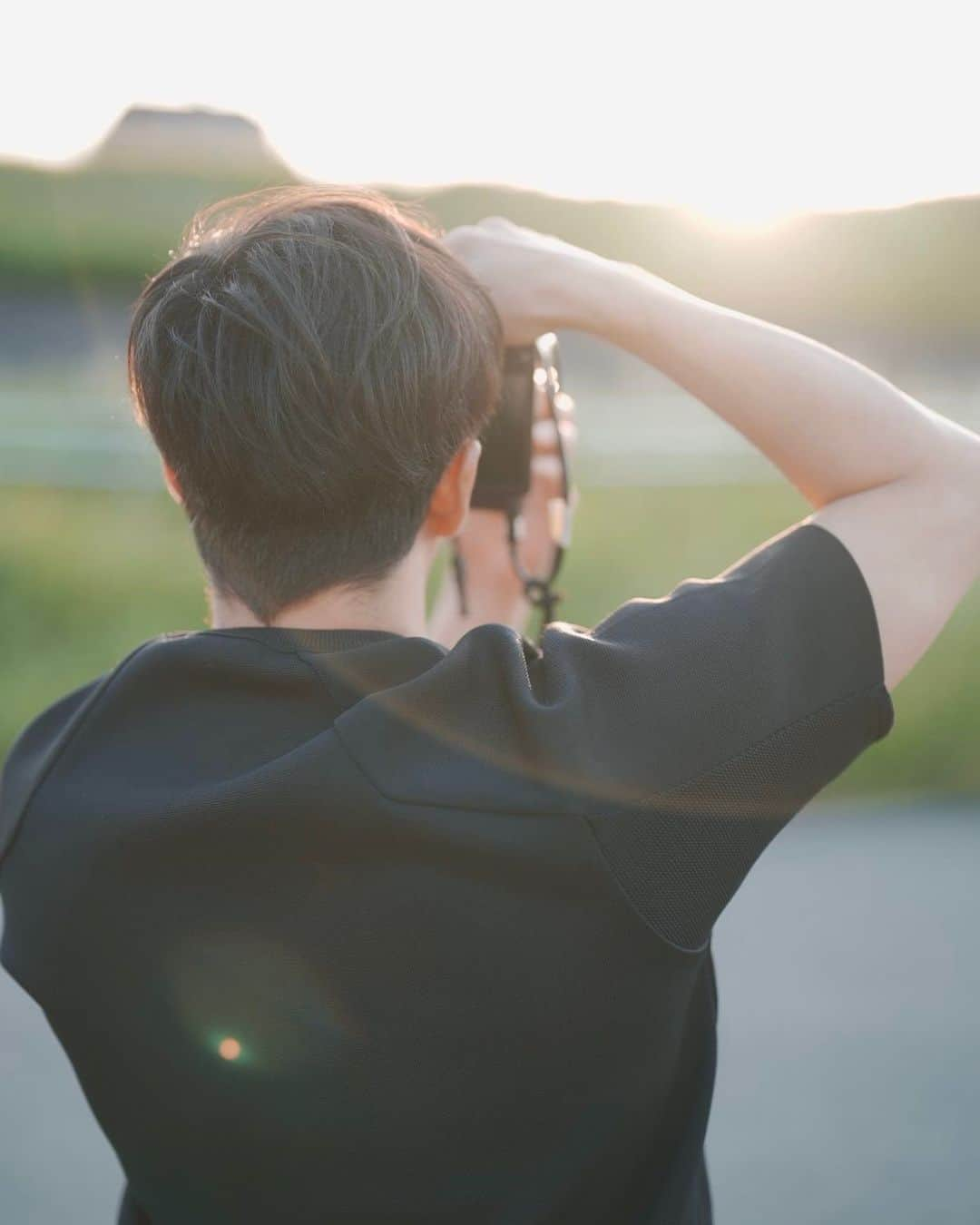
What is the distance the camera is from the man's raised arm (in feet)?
3.90

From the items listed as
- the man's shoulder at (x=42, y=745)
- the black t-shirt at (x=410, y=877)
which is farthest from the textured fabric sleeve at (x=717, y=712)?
the man's shoulder at (x=42, y=745)

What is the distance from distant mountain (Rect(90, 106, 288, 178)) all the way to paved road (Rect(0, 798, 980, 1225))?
47.2ft

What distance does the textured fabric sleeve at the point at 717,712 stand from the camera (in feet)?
3.28

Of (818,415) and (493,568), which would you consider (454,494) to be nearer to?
(818,415)

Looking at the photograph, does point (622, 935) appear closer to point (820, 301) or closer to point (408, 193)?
point (408, 193)

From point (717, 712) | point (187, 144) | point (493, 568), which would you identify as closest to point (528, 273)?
point (717, 712)

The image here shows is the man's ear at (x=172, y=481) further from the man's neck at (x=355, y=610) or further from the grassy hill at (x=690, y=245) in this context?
the grassy hill at (x=690, y=245)

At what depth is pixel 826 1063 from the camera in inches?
128

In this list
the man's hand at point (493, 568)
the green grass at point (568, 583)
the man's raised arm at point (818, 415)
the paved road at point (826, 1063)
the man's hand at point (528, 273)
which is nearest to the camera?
the man's raised arm at point (818, 415)

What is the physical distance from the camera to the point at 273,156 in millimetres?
17578

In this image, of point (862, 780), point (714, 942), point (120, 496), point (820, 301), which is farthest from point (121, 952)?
point (820, 301)

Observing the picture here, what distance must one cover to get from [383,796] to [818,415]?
590 millimetres

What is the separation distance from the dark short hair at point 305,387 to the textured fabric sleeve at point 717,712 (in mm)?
205

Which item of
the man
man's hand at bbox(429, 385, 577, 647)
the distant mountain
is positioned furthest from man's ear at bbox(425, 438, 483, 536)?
the distant mountain
